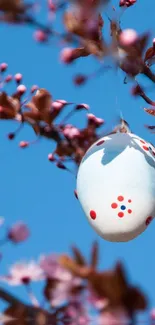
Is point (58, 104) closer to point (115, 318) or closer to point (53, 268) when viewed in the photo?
point (53, 268)

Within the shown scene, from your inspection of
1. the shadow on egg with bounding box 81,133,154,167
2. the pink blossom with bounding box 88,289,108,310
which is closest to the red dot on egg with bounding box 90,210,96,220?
the shadow on egg with bounding box 81,133,154,167

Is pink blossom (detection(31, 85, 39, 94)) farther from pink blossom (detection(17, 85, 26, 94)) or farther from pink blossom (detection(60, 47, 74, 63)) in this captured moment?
pink blossom (detection(60, 47, 74, 63))

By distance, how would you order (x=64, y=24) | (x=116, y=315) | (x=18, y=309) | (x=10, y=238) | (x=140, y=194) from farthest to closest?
1. (x=140, y=194)
2. (x=64, y=24)
3. (x=10, y=238)
4. (x=18, y=309)
5. (x=116, y=315)

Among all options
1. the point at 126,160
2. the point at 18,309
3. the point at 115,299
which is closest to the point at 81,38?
the point at 18,309

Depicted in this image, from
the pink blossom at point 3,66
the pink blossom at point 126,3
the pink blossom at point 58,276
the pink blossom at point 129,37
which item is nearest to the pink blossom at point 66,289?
the pink blossom at point 58,276

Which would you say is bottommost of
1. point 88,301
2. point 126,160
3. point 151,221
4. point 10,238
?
point 151,221

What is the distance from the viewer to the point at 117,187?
6.57 feet

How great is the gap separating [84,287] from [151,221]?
1295mm

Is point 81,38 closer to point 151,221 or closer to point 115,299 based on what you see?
point 115,299

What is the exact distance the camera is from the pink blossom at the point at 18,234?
1.15 m

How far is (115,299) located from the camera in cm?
71

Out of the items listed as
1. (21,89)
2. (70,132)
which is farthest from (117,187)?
(21,89)

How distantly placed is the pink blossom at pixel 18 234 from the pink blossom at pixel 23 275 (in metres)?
0.05

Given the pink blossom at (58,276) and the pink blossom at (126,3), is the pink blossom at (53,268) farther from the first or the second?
the pink blossom at (126,3)
